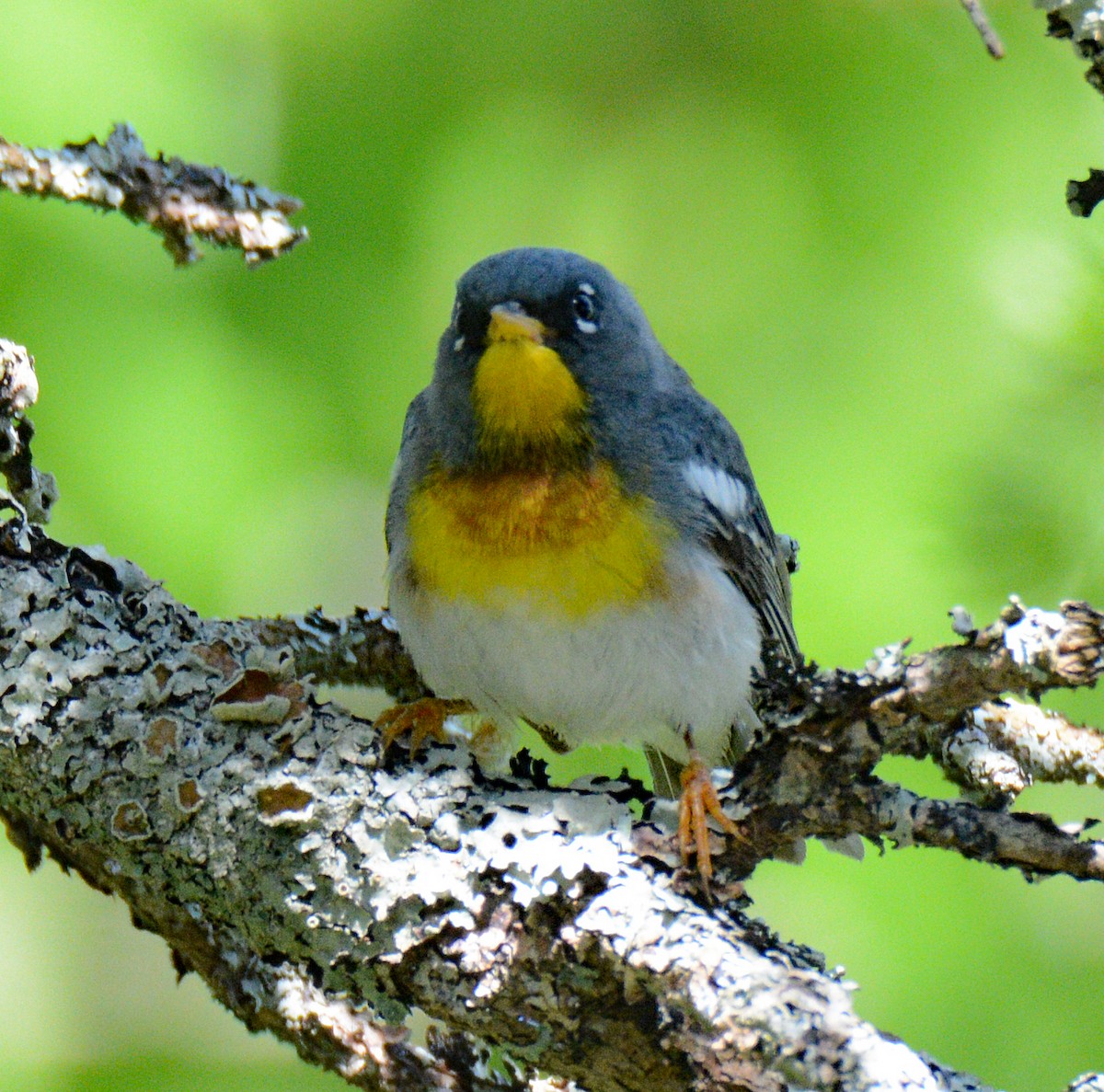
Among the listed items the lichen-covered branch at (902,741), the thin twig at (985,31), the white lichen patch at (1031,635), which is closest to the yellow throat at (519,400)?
the lichen-covered branch at (902,741)

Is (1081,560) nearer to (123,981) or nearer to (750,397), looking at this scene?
(750,397)

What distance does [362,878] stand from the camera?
6.17 feet

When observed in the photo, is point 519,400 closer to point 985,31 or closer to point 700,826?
point 700,826

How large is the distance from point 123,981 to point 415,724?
1590 millimetres

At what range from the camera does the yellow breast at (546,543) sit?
2547mm

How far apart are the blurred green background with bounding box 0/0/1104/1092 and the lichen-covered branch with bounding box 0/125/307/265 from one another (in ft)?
3.22

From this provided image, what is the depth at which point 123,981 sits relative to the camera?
359 cm

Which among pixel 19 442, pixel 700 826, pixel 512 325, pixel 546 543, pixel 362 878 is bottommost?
pixel 362 878

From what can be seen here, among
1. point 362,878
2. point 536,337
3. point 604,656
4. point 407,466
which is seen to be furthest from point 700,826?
point 407,466

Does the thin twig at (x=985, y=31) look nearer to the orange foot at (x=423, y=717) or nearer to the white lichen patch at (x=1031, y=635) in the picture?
the white lichen patch at (x=1031, y=635)

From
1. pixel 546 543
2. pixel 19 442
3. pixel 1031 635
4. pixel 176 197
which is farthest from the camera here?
pixel 546 543

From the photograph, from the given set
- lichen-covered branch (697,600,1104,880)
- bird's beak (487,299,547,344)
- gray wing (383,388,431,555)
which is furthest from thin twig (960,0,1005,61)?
gray wing (383,388,431,555)

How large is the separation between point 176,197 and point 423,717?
1.18 metres

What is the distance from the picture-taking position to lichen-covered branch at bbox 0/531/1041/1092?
5.47 feet
